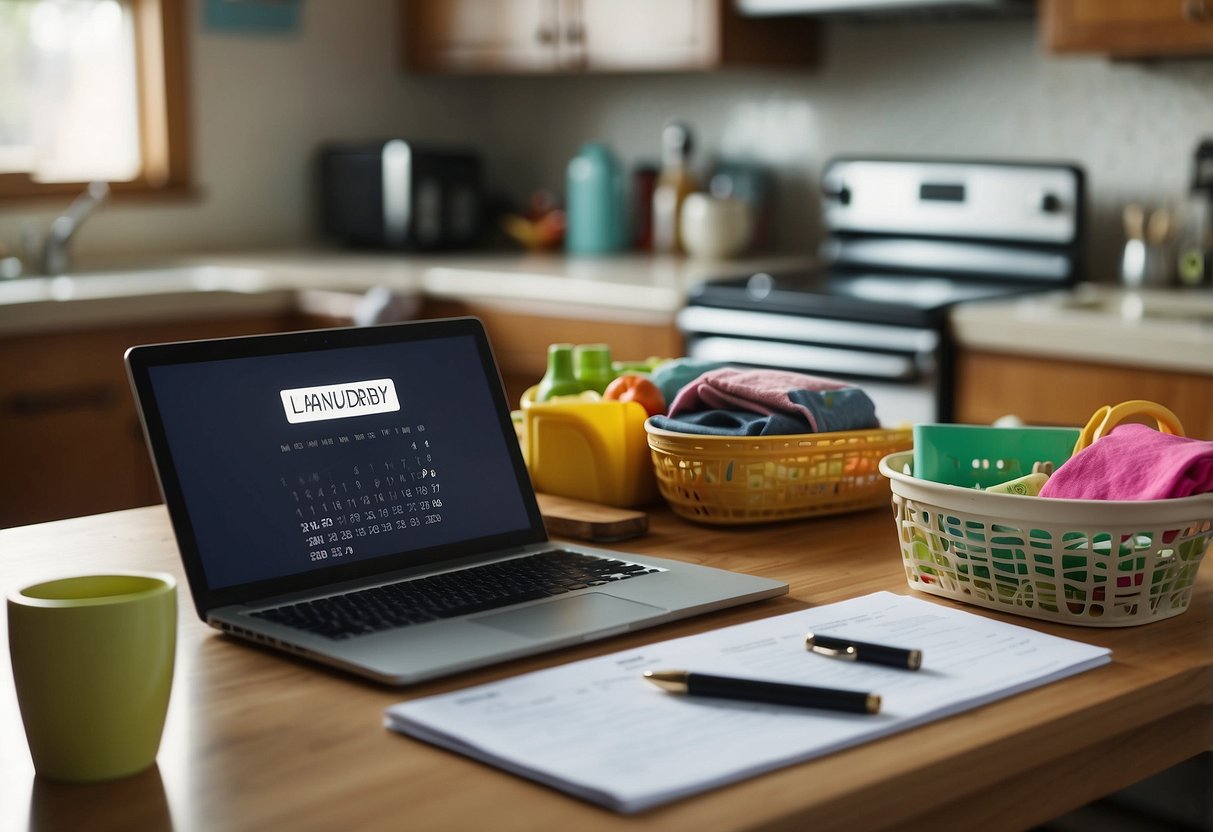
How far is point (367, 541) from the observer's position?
1119 millimetres

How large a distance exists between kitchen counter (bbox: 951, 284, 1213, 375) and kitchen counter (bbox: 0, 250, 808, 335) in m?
0.68

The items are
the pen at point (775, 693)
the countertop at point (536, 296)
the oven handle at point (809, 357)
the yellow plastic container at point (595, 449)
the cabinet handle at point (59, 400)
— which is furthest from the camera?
the cabinet handle at point (59, 400)

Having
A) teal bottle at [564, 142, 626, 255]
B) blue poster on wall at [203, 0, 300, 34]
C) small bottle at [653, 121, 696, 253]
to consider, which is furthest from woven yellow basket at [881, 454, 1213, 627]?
blue poster on wall at [203, 0, 300, 34]

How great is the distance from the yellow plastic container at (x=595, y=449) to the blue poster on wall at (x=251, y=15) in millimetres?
3024

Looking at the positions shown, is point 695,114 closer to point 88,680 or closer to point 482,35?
point 482,35

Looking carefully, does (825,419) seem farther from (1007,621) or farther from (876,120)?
(876,120)

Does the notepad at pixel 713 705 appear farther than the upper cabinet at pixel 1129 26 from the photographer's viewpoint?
No

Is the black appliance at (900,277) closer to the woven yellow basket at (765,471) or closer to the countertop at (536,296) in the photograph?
the countertop at (536,296)

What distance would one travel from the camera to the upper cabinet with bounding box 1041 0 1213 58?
8.90ft

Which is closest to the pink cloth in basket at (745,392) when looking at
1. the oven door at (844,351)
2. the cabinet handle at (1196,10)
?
the oven door at (844,351)

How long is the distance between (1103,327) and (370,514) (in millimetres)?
1765

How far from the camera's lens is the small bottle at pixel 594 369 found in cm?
153

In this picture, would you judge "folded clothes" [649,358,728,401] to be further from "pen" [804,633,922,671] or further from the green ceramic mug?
the green ceramic mug

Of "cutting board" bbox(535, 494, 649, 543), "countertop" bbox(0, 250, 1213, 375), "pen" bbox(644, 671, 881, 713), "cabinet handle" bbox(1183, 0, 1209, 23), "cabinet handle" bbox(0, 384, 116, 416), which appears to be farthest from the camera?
"cabinet handle" bbox(0, 384, 116, 416)
